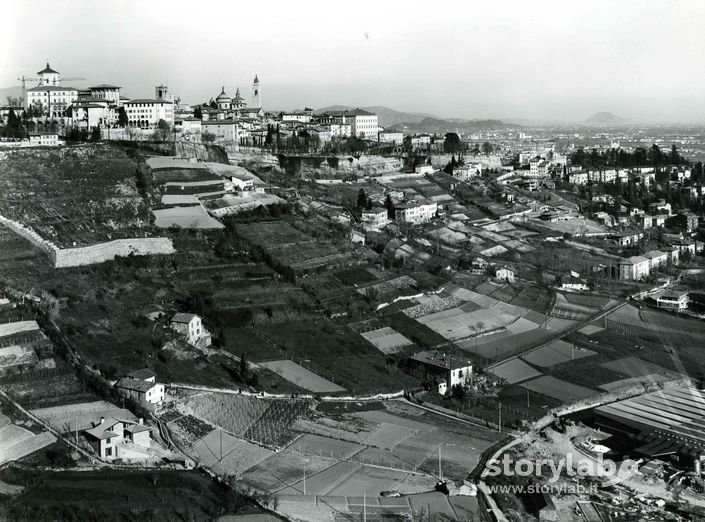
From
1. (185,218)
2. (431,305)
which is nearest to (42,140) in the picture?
(185,218)

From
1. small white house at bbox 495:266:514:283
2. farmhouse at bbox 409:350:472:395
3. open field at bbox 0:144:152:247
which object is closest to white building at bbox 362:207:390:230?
small white house at bbox 495:266:514:283

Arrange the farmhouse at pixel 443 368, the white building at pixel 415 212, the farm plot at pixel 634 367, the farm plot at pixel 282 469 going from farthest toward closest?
the white building at pixel 415 212, the farm plot at pixel 634 367, the farmhouse at pixel 443 368, the farm plot at pixel 282 469

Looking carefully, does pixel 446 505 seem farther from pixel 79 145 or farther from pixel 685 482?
pixel 79 145

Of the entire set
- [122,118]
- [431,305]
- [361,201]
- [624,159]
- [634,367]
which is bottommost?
[634,367]

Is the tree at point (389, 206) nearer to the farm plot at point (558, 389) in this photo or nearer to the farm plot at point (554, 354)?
the farm plot at point (554, 354)

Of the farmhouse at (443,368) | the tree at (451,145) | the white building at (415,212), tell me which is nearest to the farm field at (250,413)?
the farmhouse at (443,368)

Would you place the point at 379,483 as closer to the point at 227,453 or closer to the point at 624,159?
the point at 227,453
